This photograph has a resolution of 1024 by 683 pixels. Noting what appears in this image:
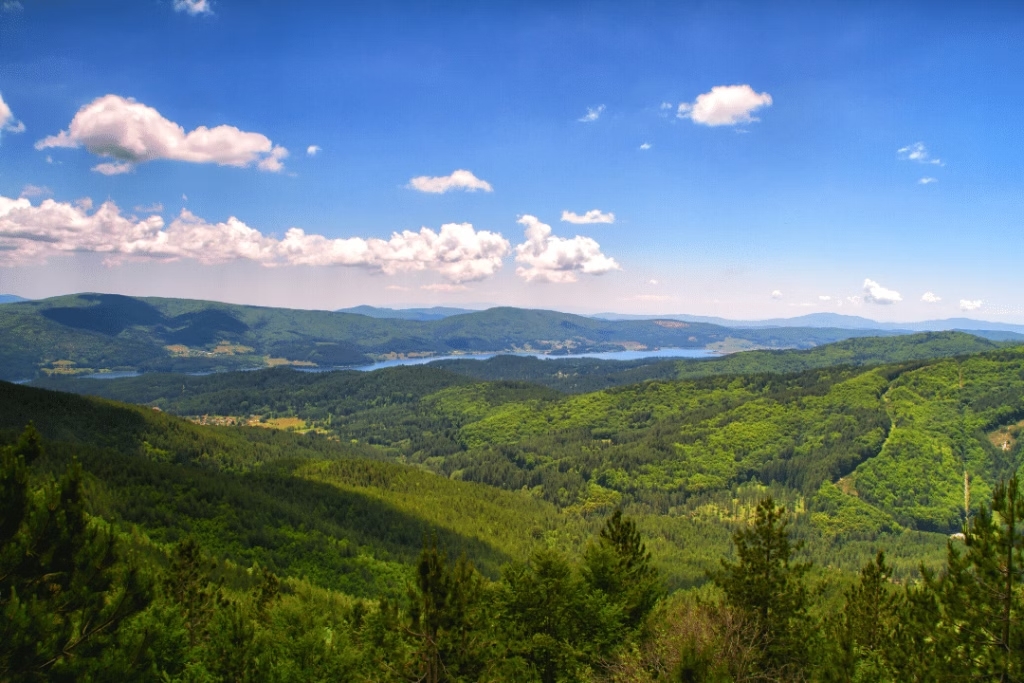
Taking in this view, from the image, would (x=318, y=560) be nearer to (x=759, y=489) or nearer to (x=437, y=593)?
(x=437, y=593)

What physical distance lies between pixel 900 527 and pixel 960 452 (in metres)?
54.5

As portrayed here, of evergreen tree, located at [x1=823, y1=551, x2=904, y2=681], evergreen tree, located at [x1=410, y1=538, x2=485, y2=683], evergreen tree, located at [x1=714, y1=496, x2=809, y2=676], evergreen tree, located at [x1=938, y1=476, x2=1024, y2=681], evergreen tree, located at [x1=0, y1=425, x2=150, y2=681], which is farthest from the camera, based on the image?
evergreen tree, located at [x1=714, y1=496, x2=809, y2=676]

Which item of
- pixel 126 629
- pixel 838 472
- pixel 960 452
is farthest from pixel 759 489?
pixel 126 629

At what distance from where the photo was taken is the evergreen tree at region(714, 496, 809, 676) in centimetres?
3131

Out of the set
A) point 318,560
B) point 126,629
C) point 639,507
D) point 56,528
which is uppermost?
point 56,528

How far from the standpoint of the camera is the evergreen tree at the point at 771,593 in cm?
3131

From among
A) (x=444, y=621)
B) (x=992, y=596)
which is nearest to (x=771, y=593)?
(x=992, y=596)

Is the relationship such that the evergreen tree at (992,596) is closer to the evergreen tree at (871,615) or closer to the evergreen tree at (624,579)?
the evergreen tree at (871,615)

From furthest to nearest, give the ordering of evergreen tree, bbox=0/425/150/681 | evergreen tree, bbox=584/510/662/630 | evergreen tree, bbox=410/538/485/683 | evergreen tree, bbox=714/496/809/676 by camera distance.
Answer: evergreen tree, bbox=584/510/662/630 < evergreen tree, bbox=714/496/809/676 < evergreen tree, bbox=410/538/485/683 < evergreen tree, bbox=0/425/150/681

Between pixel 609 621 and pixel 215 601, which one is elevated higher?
pixel 609 621

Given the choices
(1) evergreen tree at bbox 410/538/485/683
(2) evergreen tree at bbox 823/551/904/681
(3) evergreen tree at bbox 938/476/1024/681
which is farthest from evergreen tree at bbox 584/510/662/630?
(3) evergreen tree at bbox 938/476/1024/681

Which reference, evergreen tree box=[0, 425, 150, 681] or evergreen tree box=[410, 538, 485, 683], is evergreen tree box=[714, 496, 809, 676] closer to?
evergreen tree box=[410, 538, 485, 683]

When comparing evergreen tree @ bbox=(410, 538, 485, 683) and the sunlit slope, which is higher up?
evergreen tree @ bbox=(410, 538, 485, 683)

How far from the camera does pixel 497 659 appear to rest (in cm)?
2459
